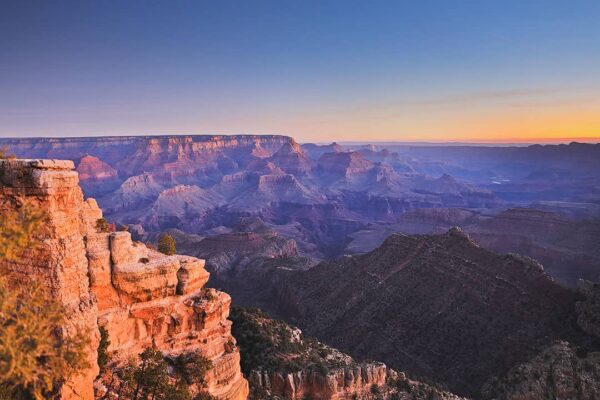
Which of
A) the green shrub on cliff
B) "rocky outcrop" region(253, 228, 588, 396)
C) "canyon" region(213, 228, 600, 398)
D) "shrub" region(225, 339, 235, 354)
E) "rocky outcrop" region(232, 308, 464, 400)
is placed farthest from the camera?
"rocky outcrop" region(253, 228, 588, 396)

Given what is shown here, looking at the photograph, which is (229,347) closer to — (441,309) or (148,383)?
(148,383)

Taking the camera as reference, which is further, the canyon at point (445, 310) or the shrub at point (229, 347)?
the canyon at point (445, 310)

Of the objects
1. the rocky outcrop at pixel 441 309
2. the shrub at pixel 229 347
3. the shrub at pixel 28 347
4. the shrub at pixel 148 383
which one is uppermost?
the shrub at pixel 28 347

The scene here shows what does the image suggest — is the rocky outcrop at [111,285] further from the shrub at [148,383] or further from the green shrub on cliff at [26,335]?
the green shrub on cliff at [26,335]

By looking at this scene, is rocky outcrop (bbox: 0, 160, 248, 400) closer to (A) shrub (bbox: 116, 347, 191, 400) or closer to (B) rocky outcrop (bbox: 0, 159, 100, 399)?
(B) rocky outcrop (bbox: 0, 159, 100, 399)

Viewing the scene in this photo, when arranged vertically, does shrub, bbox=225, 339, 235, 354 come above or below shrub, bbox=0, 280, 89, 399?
below

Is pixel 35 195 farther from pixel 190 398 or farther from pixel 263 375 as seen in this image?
pixel 263 375

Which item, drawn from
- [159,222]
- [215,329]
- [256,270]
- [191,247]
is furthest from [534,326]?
[159,222]

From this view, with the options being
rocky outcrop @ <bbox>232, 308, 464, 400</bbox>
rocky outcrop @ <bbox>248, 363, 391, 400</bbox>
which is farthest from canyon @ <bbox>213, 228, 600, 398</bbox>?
rocky outcrop @ <bbox>248, 363, 391, 400</bbox>

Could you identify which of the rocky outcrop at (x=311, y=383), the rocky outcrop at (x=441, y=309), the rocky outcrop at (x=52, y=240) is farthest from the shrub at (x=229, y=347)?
the rocky outcrop at (x=441, y=309)

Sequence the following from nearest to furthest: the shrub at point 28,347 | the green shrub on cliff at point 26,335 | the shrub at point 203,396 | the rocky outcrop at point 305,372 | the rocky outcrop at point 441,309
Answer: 1. the shrub at point 28,347
2. the green shrub on cliff at point 26,335
3. the shrub at point 203,396
4. the rocky outcrop at point 305,372
5. the rocky outcrop at point 441,309
